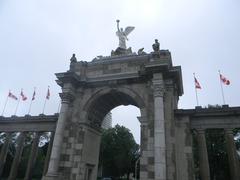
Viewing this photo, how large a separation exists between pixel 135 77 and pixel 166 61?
3.05 metres

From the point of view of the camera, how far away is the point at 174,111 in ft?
60.4

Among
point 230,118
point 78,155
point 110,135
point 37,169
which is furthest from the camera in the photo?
point 110,135

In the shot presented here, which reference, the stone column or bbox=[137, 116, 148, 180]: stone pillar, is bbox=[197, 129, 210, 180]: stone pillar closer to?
bbox=[137, 116, 148, 180]: stone pillar

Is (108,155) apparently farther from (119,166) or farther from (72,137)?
(72,137)

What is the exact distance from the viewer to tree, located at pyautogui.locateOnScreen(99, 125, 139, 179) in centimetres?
5068

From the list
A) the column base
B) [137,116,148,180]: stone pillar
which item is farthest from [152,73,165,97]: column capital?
the column base

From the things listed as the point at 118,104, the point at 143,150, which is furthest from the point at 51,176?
the point at 118,104

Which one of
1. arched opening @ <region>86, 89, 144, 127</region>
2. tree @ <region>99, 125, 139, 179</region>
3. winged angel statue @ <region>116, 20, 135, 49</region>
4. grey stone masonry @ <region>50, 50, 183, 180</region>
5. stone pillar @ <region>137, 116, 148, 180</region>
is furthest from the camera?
tree @ <region>99, 125, 139, 179</region>

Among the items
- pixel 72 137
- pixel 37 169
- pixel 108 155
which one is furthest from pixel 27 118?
pixel 108 155

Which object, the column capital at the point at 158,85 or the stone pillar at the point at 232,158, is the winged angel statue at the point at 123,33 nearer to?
the column capital at the point at 158,85

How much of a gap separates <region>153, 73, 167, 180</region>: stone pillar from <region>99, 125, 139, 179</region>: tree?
35810 millimetres

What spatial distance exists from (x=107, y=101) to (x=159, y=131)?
7.46 m

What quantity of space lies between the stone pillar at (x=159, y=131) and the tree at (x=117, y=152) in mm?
35810

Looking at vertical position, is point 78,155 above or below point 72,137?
below
